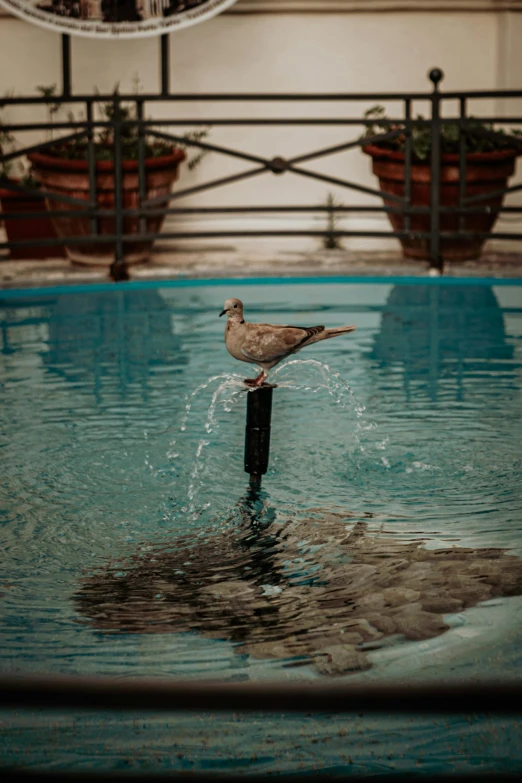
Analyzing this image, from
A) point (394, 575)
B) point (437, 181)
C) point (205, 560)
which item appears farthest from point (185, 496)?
point (437, 181)

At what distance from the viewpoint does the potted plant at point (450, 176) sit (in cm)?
1120

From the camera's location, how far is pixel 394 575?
4.41 metres

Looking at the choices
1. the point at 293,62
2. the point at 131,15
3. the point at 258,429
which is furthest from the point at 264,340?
the point at 293,62

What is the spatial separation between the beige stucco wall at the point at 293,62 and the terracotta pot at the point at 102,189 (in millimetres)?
1240

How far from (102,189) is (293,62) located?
2621 mm

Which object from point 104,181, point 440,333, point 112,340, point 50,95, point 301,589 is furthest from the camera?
point 50,95

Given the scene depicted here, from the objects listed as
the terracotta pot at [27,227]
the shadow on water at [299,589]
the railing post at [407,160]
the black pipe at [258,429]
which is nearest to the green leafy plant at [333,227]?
the railing post at [407,160]

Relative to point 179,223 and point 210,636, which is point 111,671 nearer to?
point 210,636

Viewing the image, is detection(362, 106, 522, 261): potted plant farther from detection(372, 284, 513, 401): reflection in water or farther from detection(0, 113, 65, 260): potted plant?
detection(0, 113, 65, 260): potted plant

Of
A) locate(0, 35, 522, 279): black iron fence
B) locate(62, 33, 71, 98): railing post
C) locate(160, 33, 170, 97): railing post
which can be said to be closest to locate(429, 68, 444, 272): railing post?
locate(0, 35, 522, 279): black iron fence

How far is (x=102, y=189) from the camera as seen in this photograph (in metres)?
11.1

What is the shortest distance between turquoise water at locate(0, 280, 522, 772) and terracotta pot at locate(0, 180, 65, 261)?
5.34ft

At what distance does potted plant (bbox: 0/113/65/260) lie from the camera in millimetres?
11680

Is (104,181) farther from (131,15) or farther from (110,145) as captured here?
(131,15)
